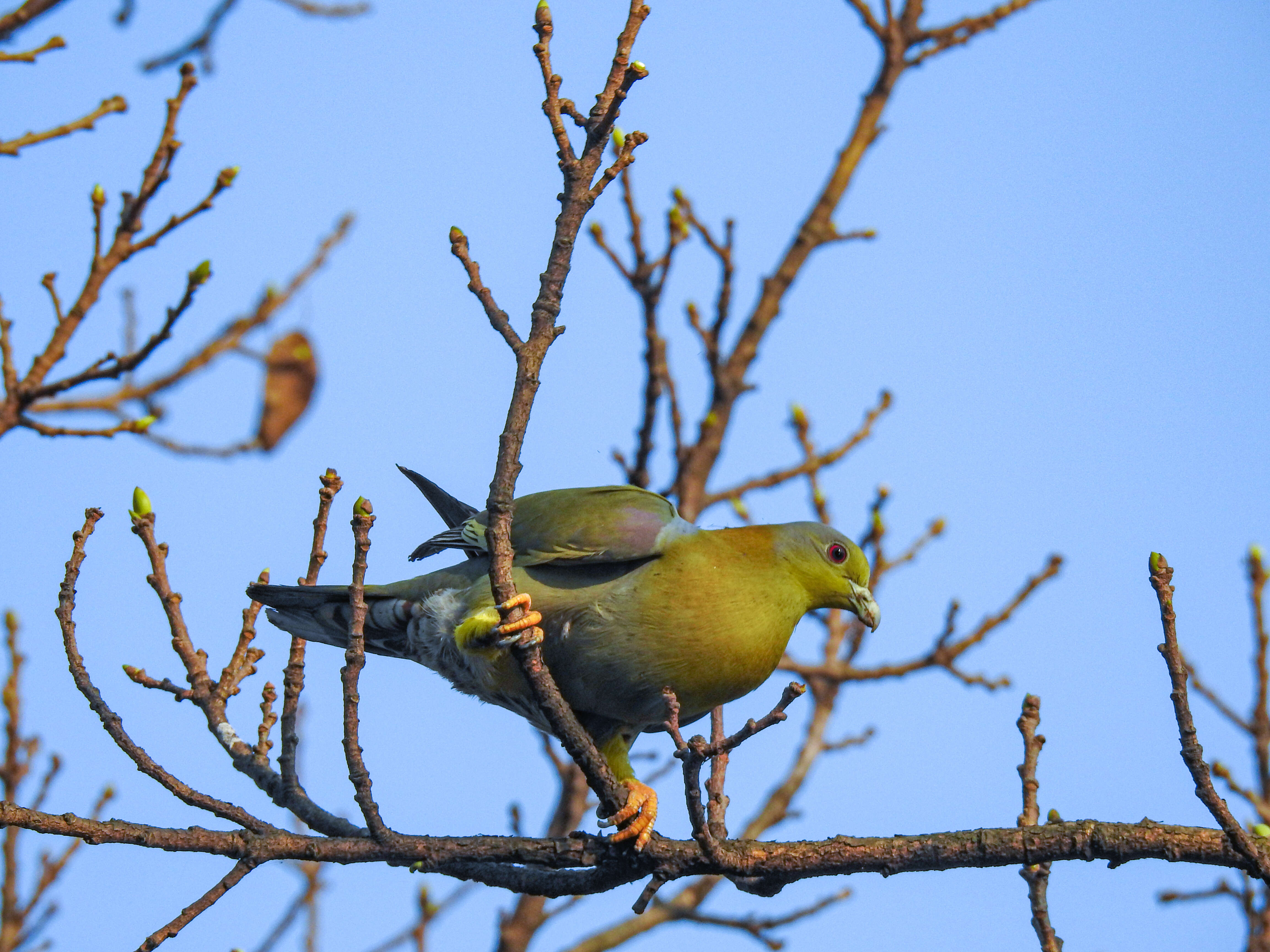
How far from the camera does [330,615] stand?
14.2 ft

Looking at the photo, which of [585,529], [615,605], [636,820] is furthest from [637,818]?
[585,529]

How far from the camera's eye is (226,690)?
363cm

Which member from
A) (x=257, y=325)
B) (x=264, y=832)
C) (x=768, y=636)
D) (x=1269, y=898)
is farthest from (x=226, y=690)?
(x=1269, y=898)

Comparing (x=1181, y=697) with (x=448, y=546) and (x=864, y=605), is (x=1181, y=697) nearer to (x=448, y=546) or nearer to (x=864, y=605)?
(x=864, y=605)

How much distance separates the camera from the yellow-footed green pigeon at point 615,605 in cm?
399

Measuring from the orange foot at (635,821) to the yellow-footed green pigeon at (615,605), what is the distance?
60cm

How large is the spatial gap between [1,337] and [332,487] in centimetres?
187

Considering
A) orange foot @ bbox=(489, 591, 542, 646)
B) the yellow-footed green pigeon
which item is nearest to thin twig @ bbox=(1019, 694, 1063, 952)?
the yellow-footed green pigeon

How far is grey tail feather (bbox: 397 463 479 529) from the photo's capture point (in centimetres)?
483

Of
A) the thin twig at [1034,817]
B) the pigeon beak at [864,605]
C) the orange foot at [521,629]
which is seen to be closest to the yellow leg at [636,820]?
the orange foot at [521,629]

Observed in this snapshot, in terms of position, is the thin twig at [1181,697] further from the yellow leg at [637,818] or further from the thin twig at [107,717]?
the thin twig at [107,717]

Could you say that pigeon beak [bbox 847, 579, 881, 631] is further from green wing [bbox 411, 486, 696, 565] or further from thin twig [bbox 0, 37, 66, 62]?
thin twig [bbox 0, 37, 66, 62]

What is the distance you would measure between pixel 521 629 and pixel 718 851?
31.2 inches

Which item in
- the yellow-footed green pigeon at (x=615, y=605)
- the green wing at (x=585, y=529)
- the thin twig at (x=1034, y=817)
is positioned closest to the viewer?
the thin twig at (x=1034, y=817)
